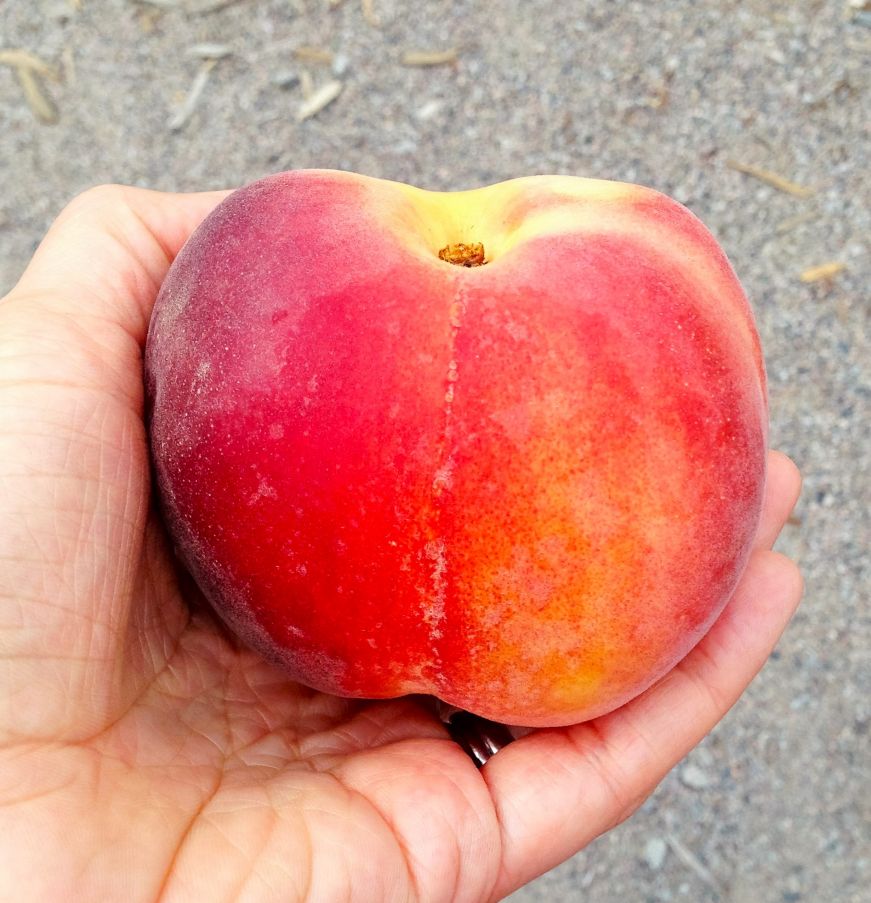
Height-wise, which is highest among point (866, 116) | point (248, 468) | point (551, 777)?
point (248, 468)

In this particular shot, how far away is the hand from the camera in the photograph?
1122mm

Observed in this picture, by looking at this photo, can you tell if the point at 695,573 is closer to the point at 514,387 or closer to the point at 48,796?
the point at 514,387

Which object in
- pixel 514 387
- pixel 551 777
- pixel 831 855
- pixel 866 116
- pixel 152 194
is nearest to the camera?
pixel 514 387

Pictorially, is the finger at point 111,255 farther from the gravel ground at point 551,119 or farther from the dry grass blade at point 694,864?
the dry grass blade at point 694,864

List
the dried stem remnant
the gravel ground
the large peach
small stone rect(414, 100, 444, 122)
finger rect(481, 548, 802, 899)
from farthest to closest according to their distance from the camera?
small stone rect(414, 100, 444, 122)
the gravel ground
finger rect(481, 548, 802, 899)
the dried stem remnant
the large peach

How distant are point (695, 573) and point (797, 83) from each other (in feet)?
6.27

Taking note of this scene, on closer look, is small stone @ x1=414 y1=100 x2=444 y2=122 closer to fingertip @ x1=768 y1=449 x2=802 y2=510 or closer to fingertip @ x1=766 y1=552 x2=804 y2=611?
fingertip @ x1=768 y1=449 x2=802 y2=510

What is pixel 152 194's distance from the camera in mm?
1611

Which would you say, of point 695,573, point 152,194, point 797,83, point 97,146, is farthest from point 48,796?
point 797,83

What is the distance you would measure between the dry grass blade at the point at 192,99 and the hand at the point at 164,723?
3.70 feet

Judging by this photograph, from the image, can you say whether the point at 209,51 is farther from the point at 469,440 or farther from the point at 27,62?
the point at 469,440

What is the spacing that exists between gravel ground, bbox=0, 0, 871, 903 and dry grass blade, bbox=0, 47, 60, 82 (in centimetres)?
3

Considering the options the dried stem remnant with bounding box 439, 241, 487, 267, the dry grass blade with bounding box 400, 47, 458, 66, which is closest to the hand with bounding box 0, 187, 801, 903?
the dried stem remnant with bounding box 439, 241, 487, 267

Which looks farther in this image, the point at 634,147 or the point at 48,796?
the point at 634,147
